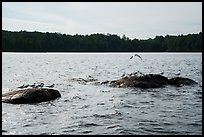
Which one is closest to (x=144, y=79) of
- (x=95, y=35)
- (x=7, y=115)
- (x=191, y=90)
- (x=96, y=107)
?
(x=191, y=90)

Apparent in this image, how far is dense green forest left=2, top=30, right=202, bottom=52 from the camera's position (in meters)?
130

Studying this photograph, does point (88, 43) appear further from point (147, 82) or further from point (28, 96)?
point (28, 96)

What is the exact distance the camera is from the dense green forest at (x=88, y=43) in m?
130

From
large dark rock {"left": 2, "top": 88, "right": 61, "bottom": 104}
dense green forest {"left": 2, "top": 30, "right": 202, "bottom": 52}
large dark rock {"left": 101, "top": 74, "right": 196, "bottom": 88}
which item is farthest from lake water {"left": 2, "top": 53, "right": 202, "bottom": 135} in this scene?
dense green forest {"left": 2, "top": 30, "right": 202, "bottom": 52}

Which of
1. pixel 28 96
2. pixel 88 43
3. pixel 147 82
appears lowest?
pixel 147 82

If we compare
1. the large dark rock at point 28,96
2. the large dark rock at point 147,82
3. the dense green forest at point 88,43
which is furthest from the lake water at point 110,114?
the dense green forest at point 88,43

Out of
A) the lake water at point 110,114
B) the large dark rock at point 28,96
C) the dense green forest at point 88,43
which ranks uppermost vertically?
the dense green forest at point 88,43

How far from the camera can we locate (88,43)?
6097 inches

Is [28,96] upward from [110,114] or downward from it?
upward

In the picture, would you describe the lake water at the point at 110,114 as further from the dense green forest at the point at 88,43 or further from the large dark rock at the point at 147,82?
the dense green forest at the point at 88,43

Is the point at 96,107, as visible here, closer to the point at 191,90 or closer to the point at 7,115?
the point at 7,115

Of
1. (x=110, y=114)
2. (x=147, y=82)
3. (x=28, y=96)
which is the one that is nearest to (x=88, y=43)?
(x=147, y=82)

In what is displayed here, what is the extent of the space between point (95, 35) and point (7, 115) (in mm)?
148736

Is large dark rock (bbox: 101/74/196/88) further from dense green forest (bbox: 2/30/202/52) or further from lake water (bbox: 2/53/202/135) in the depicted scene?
dense green forest (bbox: 2/30/202/52)
